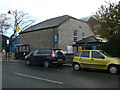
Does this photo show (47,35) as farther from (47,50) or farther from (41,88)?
(41,88)

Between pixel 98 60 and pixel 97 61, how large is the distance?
0.10 metres

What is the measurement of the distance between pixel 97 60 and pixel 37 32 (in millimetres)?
15985

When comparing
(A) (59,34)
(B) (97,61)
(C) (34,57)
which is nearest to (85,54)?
(B) (97,61)

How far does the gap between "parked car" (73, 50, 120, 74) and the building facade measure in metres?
10.2

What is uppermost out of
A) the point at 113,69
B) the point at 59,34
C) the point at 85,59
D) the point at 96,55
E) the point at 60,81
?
the point at 59,34

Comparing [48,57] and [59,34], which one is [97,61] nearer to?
[48,57]

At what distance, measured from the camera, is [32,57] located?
15195mm

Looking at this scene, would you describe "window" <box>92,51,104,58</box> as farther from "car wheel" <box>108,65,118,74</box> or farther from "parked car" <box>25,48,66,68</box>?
"parked car" <box>25,48,66,68</box>

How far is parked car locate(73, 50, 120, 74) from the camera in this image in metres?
9.71

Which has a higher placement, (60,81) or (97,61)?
(97,61)

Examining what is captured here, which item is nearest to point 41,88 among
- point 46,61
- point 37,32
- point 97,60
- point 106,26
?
point 97,60

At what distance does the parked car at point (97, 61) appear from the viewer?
9.71m

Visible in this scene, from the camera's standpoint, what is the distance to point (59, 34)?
21422 mm

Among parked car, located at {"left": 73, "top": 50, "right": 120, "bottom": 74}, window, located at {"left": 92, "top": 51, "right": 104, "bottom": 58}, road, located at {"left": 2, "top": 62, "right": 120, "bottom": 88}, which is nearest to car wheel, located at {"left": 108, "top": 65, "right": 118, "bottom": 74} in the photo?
parked car, located at {"left": 73, "top": 50, "right": 120, "bottom": 74}
